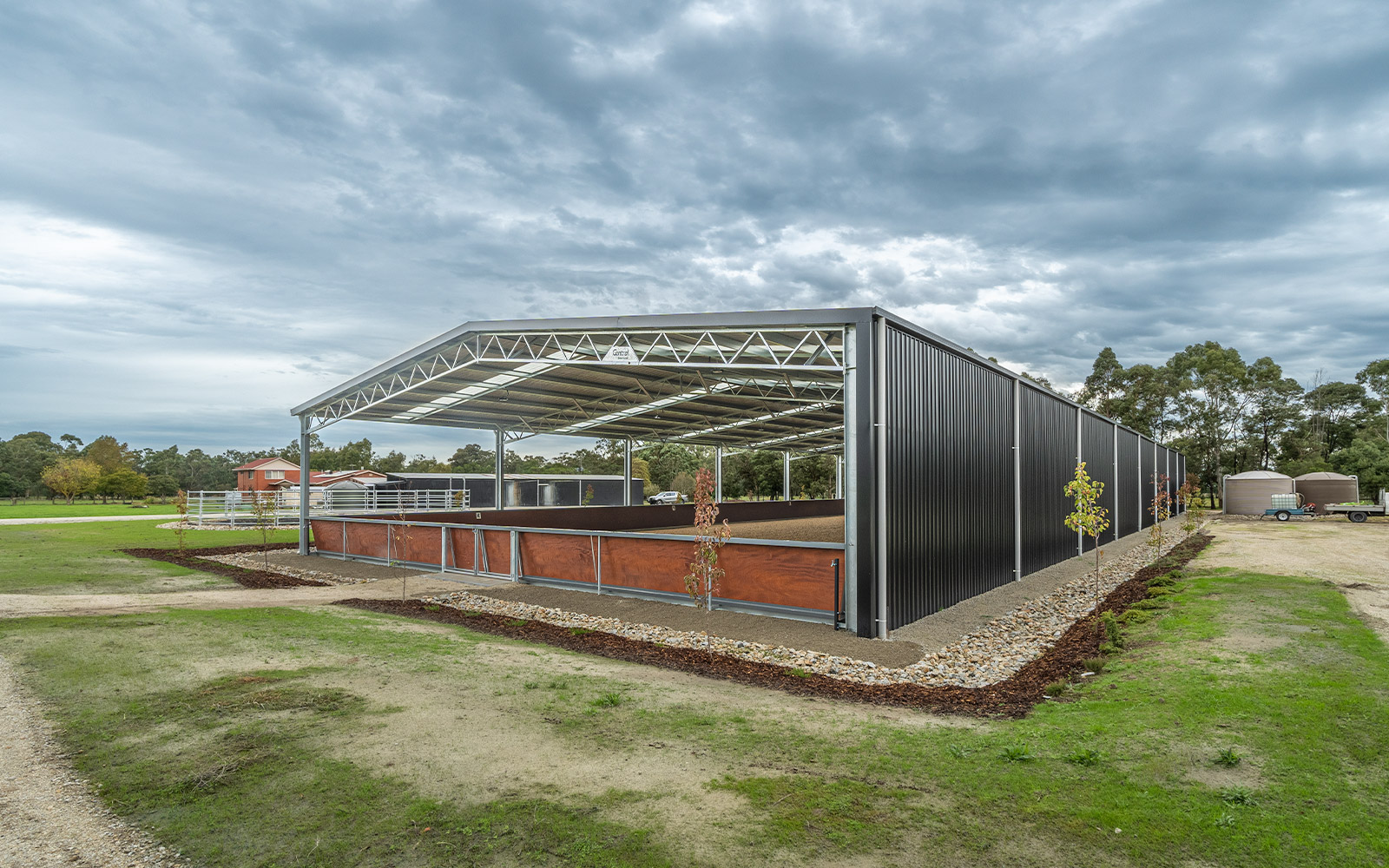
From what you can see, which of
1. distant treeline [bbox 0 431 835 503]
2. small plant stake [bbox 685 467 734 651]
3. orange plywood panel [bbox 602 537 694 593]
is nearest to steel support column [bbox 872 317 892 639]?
small plant stake [bbox 685 467 734 651]

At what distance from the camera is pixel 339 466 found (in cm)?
8306

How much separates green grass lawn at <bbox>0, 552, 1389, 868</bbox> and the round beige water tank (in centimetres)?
4065

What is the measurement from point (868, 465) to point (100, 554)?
21.2 metres

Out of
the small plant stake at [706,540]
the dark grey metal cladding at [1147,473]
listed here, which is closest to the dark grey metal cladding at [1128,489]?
the dark grey metal cladding at [1147,473]

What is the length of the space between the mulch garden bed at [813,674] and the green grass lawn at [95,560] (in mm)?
5818

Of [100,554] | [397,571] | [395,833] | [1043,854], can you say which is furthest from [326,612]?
[100,554]

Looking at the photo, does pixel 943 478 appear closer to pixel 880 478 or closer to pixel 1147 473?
pixel 880 478

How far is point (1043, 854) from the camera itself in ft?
11.4

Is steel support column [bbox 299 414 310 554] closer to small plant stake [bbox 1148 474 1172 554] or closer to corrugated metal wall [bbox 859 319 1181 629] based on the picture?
corrugated metal wall [bbox 859 319 1181 629]

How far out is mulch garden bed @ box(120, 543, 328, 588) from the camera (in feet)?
48.5

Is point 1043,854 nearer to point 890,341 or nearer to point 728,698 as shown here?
point 728,698

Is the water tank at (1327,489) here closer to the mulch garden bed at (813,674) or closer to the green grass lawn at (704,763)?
the mulch garden bed at (813,674)

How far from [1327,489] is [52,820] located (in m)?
51.8

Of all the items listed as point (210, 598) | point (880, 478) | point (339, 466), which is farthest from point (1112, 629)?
point (339, 466)
